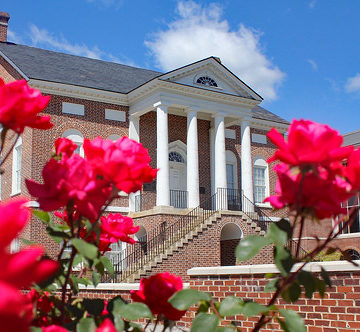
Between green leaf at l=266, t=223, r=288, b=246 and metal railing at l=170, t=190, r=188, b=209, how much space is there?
2295 cm

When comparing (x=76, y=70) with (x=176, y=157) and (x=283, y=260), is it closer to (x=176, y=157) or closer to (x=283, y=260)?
(x=176, y=157)

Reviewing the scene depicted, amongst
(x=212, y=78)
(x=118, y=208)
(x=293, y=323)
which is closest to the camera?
(x=293, y=323)

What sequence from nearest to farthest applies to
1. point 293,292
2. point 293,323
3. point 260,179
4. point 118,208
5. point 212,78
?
point 293,323 → point 293,292 → point 118,208 → point 212,78 → point 260,179

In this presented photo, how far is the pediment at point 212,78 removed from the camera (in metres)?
24.0

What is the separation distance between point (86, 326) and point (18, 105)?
676mm

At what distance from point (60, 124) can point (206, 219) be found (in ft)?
25.8

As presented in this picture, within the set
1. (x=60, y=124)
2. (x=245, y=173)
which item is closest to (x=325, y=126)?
(x=60, y=124)

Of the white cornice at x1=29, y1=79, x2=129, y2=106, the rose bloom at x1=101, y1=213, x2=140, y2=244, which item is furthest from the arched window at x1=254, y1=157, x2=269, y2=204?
the rose bloom at x1=101, y1=213, x2=140, y2=244

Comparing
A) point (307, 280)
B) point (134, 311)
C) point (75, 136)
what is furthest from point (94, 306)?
point (75, 136)

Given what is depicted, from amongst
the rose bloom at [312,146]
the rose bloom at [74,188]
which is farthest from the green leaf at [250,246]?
the rose bloom at [74,188]

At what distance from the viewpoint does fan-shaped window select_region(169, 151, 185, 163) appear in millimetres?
26500

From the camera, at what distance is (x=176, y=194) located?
24.8 meters

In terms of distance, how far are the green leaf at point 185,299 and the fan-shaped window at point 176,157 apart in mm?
24819

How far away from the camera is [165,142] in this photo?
75.9 feet
